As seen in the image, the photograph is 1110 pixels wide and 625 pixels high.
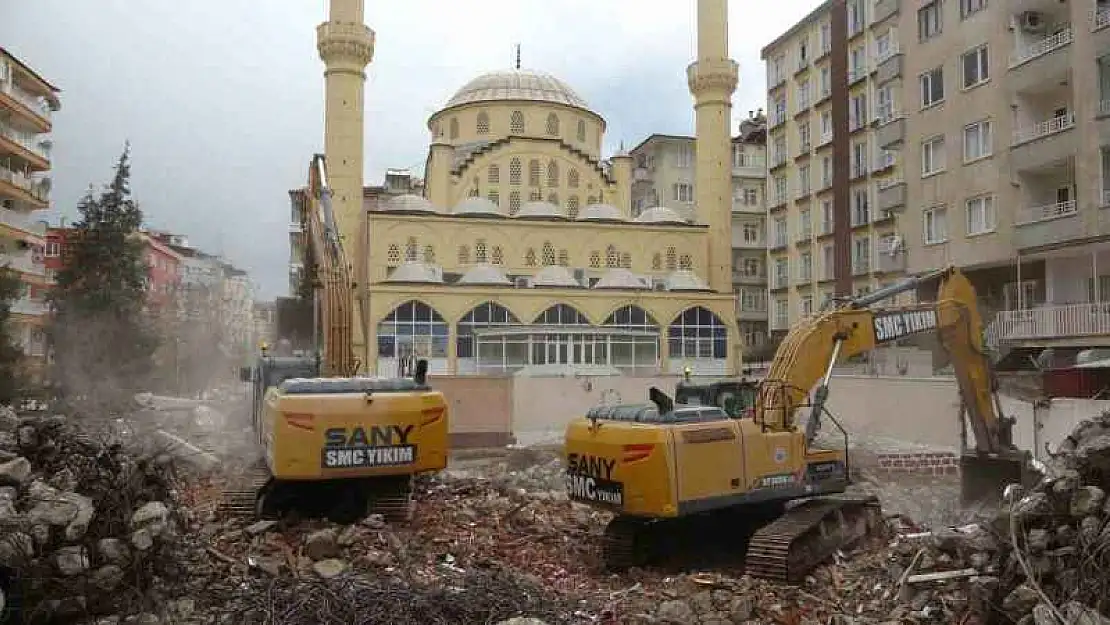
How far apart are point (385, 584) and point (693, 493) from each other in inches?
123

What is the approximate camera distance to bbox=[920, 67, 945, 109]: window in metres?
24.5

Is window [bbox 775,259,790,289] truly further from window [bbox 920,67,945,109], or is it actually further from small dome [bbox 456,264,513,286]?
window [bbox 920,67,945,109]

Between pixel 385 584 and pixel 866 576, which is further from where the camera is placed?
pixel 866 576

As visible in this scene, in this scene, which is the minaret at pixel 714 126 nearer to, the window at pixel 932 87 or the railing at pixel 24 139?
the window at pixel 932 87

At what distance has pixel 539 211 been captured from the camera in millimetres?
45594

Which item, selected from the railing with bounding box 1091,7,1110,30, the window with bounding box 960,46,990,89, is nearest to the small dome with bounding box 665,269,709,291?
the window with bounding box 960,46,990,89

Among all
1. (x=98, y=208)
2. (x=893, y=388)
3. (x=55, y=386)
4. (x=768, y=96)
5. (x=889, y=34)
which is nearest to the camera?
(x=893, y=388)

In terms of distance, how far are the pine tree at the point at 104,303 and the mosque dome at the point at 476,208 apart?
16.6m

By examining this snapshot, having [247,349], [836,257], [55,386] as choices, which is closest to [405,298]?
[55,386]

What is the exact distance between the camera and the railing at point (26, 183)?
115 feet

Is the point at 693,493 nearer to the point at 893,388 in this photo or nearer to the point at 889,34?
the point at 893,388

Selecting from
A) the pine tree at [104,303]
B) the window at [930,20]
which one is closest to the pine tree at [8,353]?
the pine tree at [104,303]

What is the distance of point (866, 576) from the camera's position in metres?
8.59

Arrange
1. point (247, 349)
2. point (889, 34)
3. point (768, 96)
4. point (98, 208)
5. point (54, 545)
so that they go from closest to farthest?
point (54, 545) < point (98, 208) < point (889, 34) < point (768, 96) < point (247, 349)
